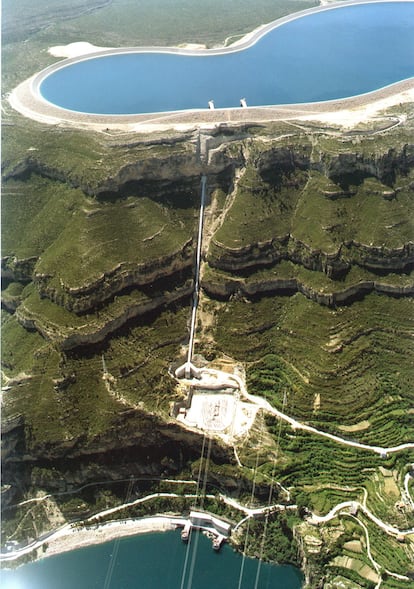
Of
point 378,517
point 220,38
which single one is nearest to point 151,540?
point 378,517

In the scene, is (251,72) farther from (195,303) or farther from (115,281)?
(115,281)

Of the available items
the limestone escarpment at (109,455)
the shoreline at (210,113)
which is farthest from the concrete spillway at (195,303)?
the shoreline at (210,113)

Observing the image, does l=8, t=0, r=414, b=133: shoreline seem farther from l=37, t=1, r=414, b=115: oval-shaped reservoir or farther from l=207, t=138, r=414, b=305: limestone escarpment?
l=207, t=138, r=414, b=305: limestone escarpment

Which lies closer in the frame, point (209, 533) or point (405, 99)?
point (209, 533)

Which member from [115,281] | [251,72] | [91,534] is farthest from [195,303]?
[251,72]

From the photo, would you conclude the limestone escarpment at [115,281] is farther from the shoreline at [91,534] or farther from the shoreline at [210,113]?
the shoreline at [91,534]

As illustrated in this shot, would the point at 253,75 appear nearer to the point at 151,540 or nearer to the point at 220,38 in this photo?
the point at 220,38
